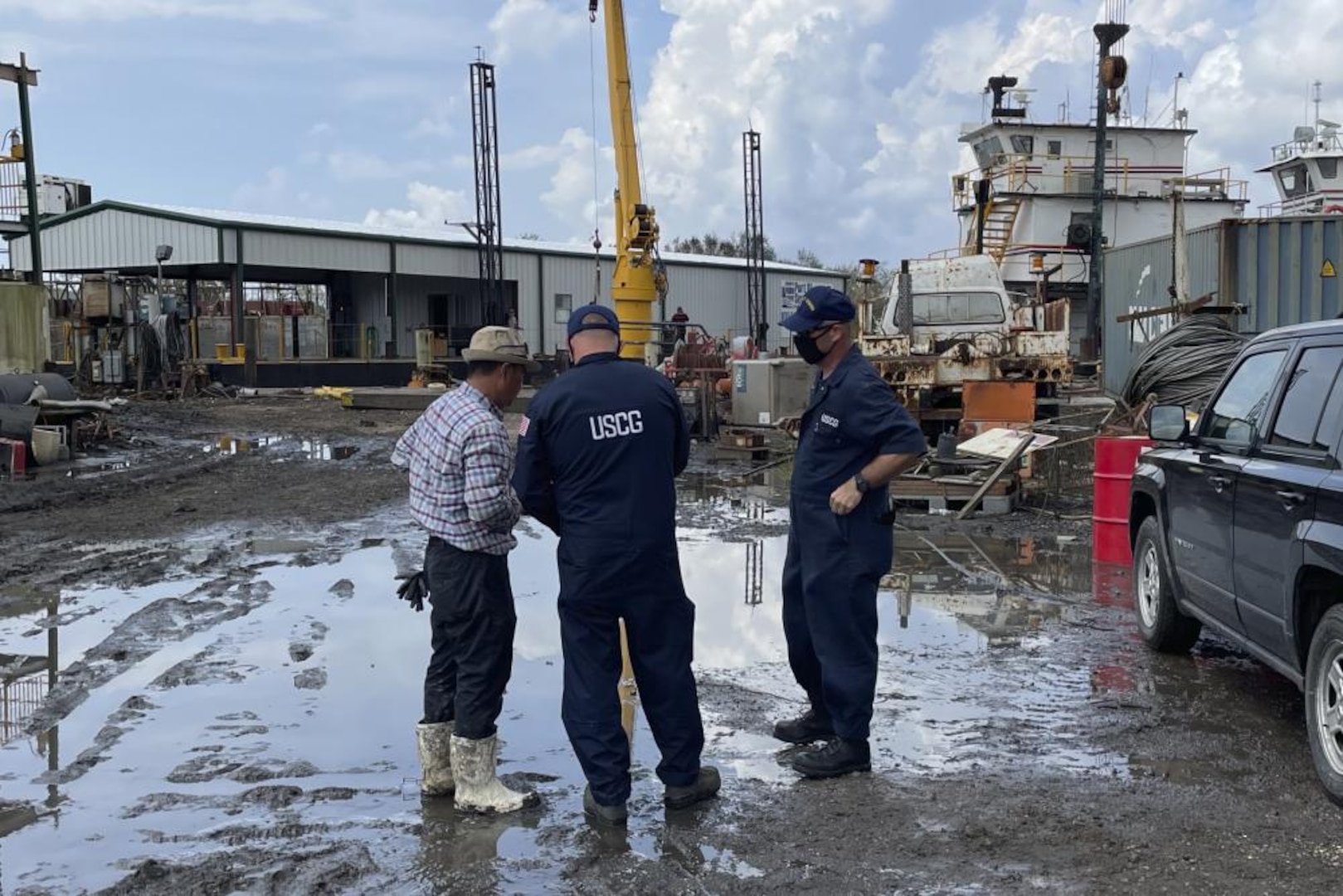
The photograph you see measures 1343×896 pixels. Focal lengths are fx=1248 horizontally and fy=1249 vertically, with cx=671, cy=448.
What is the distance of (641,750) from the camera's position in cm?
565

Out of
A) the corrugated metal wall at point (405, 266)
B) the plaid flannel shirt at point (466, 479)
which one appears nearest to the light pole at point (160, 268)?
the corrugated metal wall at point (405, 266)

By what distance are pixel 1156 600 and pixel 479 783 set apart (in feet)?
13.7

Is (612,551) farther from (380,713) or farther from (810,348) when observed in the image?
(380,713)

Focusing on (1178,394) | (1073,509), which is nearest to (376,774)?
(1073,509)

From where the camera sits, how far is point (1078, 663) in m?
7.06

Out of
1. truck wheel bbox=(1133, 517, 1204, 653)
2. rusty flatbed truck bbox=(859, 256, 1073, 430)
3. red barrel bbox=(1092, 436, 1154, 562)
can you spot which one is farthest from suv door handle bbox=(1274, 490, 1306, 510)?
rusty flatbed truck bbox=(859, 256, 1073, 430)

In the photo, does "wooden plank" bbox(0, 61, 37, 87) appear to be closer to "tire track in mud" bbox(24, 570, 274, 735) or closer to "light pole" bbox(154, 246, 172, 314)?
"light pole" bbox(154, 246, 172, 314)

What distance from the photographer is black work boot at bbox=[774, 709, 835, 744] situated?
5.64 meters

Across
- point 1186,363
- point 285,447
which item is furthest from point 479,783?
point 285,447

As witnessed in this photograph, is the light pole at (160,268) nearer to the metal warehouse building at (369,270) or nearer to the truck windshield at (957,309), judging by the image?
the metal warehouse building at (369,270)

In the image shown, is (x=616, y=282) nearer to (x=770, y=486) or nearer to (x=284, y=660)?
(x=770, y=486)

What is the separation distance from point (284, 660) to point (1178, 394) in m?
10.1

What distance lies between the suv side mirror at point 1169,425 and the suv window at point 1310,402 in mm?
884

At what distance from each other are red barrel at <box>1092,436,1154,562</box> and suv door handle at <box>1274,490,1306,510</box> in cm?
497
